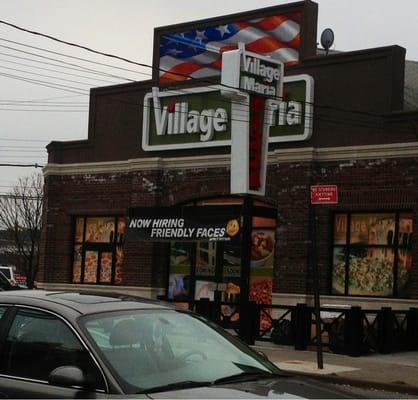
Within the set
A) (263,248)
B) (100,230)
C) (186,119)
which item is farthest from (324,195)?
(100,230)

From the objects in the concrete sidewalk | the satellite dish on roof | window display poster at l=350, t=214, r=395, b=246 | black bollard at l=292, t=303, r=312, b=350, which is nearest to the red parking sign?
the concrete sidewalk

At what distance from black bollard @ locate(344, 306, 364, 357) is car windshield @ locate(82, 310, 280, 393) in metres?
10.4

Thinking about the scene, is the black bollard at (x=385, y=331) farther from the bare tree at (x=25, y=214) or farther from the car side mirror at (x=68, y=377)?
the bare tree at (x=25, y=214)

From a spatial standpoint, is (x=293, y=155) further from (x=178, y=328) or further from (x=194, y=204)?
(x=178, y=328)

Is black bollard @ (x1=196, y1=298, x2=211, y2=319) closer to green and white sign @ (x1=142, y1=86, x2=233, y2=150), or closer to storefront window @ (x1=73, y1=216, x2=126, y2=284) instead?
green and white sign @ (x1=142, y1=86, x2=233, y2=150)

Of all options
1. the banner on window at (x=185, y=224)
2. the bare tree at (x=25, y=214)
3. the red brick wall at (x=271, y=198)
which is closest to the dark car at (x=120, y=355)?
the banner on window at (x=185, y=224)

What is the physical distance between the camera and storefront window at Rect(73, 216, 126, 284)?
23184 millimetres

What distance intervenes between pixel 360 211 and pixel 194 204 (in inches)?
211

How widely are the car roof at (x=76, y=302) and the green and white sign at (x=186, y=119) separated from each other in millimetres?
15696

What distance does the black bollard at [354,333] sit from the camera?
49.4 feet

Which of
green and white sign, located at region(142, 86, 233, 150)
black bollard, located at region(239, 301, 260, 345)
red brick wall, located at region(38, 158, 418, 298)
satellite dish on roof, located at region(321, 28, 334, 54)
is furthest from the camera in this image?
satellite dish on roof, located at region(321, 28, 334, 54)

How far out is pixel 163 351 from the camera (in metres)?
4.67

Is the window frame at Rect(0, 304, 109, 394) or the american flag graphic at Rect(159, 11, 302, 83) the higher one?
the american flag graphic at Rect(159, 11, 302, 83)

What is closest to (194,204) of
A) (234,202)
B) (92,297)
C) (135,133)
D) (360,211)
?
(234,202)
